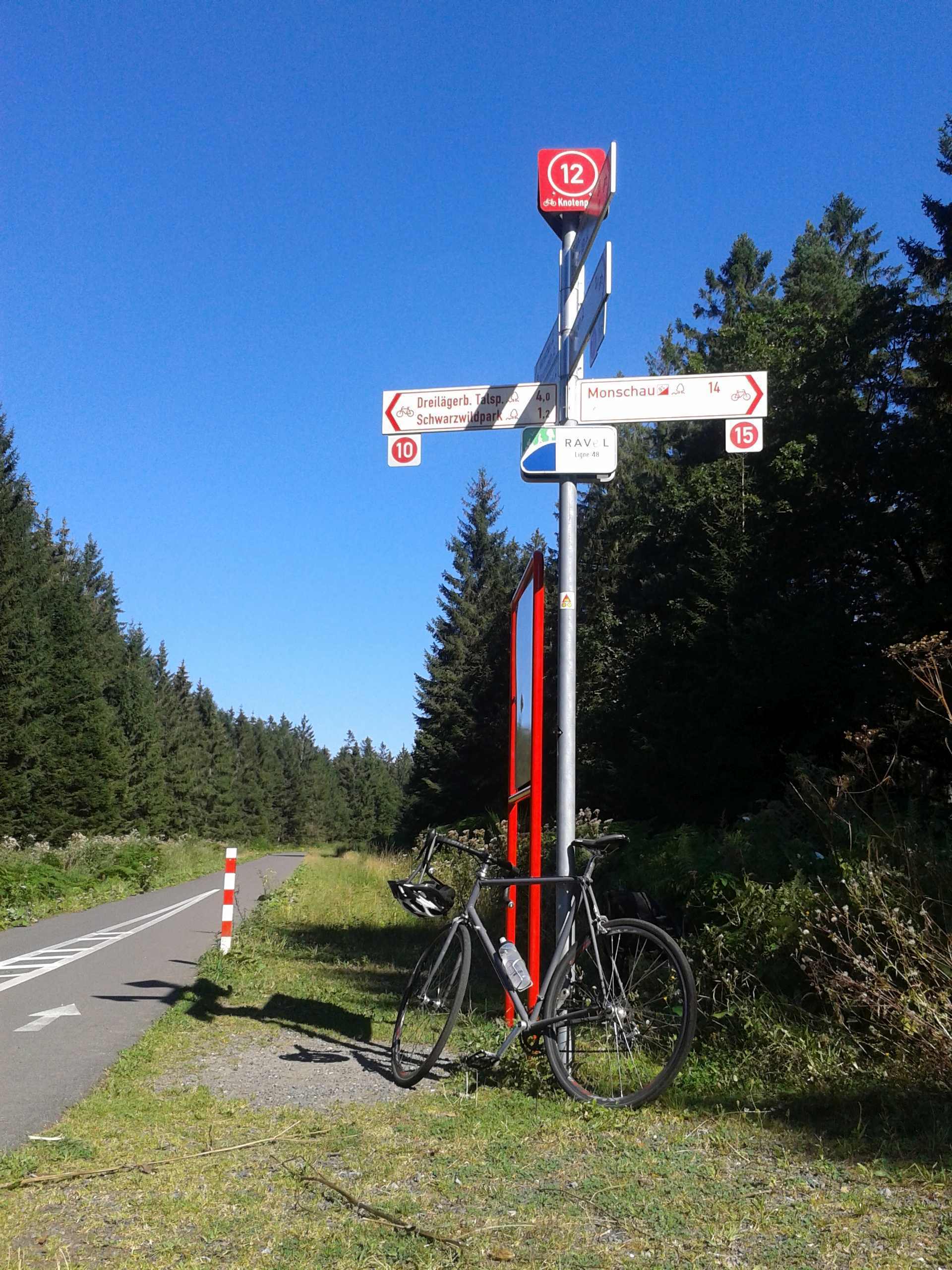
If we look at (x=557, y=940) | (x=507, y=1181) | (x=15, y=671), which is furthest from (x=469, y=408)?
(x=15, y=671)

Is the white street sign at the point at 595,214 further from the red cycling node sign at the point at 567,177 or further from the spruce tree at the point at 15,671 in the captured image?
the spruce tree at the point at 15,671

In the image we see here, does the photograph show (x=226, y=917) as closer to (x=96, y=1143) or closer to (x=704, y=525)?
(x=96, y=1143)

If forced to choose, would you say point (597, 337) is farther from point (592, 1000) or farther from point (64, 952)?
point (64, 952)

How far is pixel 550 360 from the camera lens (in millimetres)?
6402

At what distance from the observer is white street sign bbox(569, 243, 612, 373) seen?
537cm

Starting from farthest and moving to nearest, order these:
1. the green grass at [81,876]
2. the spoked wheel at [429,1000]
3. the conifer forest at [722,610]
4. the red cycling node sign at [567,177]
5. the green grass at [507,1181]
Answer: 1. the conifer forest at [722,610]
2. the green grass at [81,876]
3. the red cycling node sign at [567,177]
4. the spoked wheel at [429,1000]
5. the green grass at [507,1181]

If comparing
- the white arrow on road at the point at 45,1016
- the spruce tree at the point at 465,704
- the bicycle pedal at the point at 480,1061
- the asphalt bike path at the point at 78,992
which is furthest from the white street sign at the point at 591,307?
the spruce tree at the point at 465,704

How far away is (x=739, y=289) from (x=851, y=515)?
22478 mm

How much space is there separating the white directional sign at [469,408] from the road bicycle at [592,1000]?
98.6 inches

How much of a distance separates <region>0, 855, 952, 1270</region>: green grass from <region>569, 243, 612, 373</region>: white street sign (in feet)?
12.3

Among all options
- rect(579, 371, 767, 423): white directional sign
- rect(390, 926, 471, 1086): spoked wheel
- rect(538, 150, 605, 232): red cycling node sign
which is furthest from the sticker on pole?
rect(390, 926, 471, 1086): spoked wheel

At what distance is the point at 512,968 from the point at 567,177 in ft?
14.1

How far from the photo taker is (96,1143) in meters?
4.48

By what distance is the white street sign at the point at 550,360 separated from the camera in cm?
628
